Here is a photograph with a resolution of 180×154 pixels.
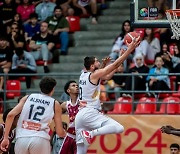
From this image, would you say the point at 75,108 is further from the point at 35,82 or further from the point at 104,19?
the point at 104,19

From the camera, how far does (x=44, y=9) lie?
22.5 m

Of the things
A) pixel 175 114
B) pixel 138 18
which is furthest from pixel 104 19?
pixel 138 18

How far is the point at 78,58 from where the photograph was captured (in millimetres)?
21594

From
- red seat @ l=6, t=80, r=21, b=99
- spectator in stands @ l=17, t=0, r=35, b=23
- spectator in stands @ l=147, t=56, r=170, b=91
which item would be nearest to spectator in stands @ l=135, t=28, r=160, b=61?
spectator in stands @ l=147, t=56, r=170, b=91

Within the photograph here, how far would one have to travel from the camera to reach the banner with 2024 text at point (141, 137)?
1819cm

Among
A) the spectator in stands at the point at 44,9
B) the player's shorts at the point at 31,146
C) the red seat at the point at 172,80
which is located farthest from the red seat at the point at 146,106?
the player's shorts at the point at 31,146

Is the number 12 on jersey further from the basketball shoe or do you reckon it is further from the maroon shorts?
the maroon shorts

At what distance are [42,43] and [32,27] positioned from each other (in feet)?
3.42

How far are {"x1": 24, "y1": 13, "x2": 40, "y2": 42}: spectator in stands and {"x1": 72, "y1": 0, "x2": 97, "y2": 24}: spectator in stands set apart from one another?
1.22m

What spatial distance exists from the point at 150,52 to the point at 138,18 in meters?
4.64

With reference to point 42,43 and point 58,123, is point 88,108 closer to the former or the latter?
point 58,123

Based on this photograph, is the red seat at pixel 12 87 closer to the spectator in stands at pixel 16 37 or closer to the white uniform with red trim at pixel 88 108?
the spectator in stands at pixel 16 37

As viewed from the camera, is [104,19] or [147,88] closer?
[147,88]

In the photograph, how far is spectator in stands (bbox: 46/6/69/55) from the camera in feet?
70.4
